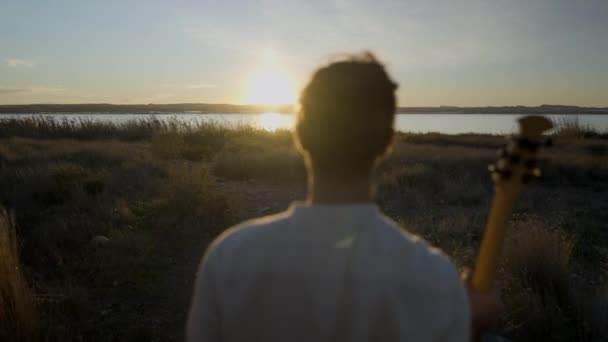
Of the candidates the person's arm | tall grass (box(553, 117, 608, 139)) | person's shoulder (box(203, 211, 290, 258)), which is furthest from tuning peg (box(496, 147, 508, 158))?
tall grass (box(553, 117, 608, 139))

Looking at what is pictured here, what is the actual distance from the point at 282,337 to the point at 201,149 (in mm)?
13831

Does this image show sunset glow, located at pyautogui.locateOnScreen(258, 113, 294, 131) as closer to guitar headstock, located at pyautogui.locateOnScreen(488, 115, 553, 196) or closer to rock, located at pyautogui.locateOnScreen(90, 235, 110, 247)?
guitar headstock, located at pyautogui.locateOnScreen(488, 115, 553, 196)

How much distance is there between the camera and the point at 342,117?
103 centimetres

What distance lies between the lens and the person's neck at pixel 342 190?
1.04m

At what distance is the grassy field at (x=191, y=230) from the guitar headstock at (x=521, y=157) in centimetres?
77

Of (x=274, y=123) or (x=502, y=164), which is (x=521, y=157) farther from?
(x=274, y=123)

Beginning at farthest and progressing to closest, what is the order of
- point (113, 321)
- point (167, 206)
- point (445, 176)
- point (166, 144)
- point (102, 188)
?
point (166, 144) → point (445, 176) → point (102, 188) → point (167, 206) → point (113, 321)

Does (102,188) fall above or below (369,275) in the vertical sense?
below

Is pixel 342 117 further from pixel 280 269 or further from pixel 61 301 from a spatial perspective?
pixel 61 301

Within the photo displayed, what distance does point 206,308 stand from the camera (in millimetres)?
1136

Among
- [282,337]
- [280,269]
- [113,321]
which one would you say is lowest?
[113,321]

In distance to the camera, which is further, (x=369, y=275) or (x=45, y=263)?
(x=45, y=263)

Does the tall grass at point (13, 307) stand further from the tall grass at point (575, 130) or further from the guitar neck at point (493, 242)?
the tall grass at point (575, 130)

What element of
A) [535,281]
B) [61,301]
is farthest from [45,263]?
[535,281]
